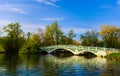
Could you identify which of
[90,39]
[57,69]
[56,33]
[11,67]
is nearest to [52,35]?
[56,33]

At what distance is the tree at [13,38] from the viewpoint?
3627 inches

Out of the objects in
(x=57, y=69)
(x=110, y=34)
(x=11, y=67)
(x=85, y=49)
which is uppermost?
(x=110, y=34)

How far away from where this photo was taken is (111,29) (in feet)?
283

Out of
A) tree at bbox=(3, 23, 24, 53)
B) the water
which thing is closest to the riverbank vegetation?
tree at bbox=(3, 23, 24, 53)

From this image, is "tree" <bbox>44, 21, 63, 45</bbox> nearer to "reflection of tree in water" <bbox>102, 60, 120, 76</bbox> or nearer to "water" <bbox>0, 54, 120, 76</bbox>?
"water" <bbox>0, 54, 120, 76</bbox>

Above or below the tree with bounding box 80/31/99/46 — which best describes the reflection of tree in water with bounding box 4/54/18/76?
below

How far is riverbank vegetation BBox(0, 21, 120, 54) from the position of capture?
87.6m

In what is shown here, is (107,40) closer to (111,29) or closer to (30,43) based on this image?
(111,29)

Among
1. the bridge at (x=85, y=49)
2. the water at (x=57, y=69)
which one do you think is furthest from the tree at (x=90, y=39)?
the water at (x=57, y=69)

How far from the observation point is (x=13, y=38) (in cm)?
9381

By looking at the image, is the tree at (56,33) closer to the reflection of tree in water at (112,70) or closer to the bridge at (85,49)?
the bridge at (85,49)

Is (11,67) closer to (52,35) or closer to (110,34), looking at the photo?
(110,34)

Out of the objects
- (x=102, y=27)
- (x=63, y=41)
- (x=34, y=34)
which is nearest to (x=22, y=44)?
(x=34, y=34)

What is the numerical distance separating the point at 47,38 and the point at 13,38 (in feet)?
44.8
